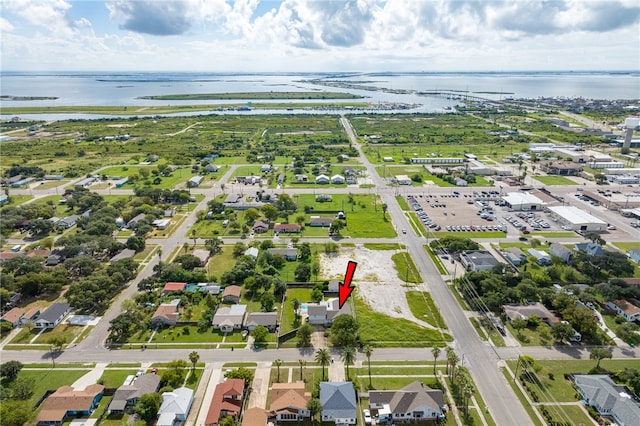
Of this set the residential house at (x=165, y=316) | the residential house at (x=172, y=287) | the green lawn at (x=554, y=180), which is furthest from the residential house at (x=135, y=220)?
the green lawn at (x=554, y=180)

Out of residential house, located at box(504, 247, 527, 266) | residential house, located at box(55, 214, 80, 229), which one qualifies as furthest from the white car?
residential house, located at box(55, 214, 80, 229)

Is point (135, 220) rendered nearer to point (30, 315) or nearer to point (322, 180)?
point (30, 315)

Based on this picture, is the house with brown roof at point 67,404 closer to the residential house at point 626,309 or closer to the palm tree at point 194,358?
the palm tree at point 194,358

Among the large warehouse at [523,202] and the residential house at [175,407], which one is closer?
the residential house at [175,407]

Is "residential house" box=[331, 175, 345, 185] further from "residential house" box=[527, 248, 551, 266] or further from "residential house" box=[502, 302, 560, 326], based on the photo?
"residential house" box=[502, 302, 560, 326]

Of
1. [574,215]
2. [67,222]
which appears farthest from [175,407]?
[574,215]

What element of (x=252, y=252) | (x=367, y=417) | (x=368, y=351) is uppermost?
(x=368, y=351)
